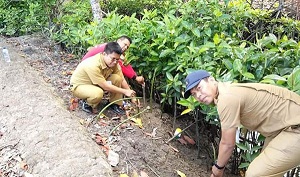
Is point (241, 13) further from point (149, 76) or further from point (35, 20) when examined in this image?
point (35, 20)

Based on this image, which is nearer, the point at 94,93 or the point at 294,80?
the point at 294,80

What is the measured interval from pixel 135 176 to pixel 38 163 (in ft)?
2.74

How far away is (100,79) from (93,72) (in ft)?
0.36

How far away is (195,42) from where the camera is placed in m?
4.26

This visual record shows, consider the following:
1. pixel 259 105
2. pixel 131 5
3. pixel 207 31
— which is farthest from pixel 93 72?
pixel 131 5

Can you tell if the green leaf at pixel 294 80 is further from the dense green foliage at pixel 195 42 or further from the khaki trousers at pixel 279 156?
the khaki trousers at pixel 279 156

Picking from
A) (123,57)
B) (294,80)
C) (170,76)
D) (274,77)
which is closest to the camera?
(294,80)

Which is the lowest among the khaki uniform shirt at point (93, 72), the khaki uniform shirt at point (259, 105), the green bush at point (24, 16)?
the green bush at point (24, 16)

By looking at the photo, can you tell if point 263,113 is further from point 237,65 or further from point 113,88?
point 113,88

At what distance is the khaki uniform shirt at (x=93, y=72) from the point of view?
13.7ft

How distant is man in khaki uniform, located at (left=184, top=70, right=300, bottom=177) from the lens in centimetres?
280


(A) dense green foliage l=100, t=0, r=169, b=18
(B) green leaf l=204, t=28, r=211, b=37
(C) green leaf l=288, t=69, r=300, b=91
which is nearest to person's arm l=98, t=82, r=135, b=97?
(B) green leaf l=204, t=28, r=211, b=37

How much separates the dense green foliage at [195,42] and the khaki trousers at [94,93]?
1.38 feet

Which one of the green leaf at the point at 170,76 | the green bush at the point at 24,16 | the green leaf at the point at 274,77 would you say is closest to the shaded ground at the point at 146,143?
the green leaf at the point at 170,76
